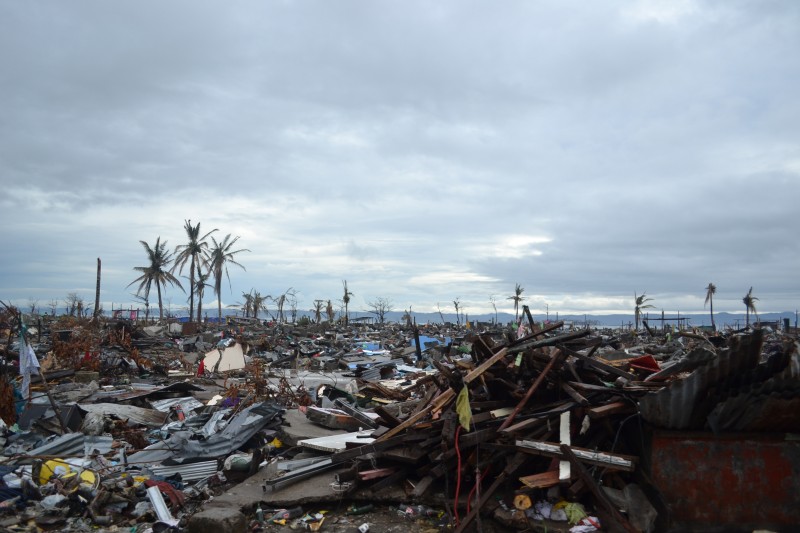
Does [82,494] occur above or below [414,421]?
below

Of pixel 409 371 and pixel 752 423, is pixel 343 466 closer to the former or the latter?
pixel 752 423

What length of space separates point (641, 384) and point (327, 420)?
4649 millimetres

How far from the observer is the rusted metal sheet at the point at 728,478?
450cm

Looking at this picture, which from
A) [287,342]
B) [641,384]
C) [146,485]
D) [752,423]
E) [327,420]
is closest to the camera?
[752,423]

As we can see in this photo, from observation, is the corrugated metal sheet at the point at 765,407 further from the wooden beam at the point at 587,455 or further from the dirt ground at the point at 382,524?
the dirt ground at the point at 382,524

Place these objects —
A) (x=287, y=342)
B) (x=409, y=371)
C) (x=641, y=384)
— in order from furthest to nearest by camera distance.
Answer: (x=287, y=342) → (x=409, y=371) → (x=641, y=384)

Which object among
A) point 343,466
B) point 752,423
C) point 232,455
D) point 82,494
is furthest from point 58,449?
point 752,423

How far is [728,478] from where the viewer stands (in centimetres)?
454

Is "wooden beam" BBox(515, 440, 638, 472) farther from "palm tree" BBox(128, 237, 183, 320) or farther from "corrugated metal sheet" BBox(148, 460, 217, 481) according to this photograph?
"palm tree" BBox(128, 237, 183, 320)

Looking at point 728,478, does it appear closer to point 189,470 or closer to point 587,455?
point 587,455

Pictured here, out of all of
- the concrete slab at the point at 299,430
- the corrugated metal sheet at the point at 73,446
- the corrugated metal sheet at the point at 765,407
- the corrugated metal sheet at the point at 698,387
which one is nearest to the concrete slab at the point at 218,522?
the concrete slab at the point at 299,430

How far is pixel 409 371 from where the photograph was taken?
15.5 meters

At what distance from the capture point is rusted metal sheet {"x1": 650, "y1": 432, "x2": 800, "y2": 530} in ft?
14.8

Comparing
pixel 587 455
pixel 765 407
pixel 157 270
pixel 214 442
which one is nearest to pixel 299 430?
pixel 214 442
